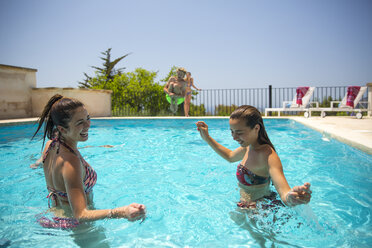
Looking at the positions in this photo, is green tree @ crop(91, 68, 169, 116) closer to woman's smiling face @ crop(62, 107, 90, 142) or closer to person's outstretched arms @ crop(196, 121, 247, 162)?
person's outstretched arms @ crop(196, 121, 247, 162)

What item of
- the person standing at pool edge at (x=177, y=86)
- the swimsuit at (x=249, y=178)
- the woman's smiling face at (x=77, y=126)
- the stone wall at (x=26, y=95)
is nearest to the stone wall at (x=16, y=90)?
the stone wall at (x=26, y=95)

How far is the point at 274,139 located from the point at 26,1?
17741mm

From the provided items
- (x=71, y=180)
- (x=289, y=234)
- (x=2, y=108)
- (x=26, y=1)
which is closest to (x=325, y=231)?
(x=289, y=234)

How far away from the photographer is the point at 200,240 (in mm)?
1790

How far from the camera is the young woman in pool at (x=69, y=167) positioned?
3.97ft

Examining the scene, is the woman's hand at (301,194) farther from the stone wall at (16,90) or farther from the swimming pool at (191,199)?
the stone wall at (16,90)

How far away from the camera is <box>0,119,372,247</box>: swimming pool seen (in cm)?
176

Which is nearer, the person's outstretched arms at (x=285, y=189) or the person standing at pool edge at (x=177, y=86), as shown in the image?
the person's outstretched arms at (x=285, y=189)

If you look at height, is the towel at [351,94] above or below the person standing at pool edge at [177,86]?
below

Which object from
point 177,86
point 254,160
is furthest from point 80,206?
point 177,86

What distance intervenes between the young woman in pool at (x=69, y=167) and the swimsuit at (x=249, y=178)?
1007 mm

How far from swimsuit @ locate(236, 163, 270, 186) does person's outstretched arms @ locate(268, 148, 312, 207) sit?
252mm

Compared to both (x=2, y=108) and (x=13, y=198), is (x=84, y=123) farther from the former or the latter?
(x=2, y=108)

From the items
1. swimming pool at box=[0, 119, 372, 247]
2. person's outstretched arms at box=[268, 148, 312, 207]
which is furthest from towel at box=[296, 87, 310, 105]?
person's outstretched arms at box=[268, 148, 312, 207]
